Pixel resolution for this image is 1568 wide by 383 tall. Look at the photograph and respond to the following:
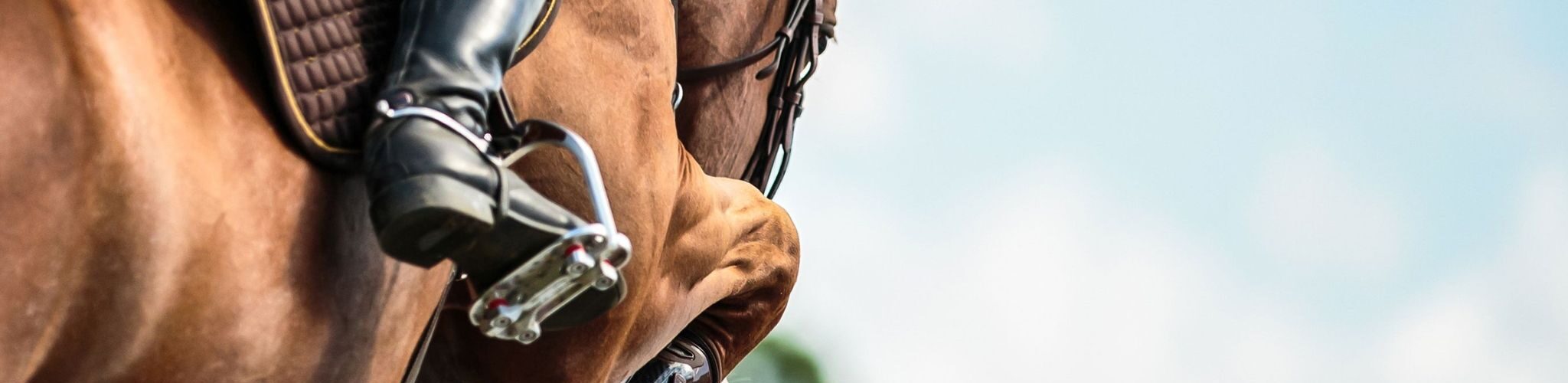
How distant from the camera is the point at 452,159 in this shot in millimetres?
1710

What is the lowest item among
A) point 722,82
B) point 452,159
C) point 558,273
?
point 722,82

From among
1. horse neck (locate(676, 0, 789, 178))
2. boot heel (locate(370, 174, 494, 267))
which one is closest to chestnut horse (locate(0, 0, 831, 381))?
boot heel (locate(370, 174, 494, 267))

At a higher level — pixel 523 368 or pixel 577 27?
pixel 577 27

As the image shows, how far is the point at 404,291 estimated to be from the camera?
1958mm

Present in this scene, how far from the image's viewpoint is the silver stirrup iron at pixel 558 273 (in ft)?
5.96

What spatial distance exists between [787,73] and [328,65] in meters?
1.70

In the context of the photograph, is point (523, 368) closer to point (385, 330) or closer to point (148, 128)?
point (385, 330)

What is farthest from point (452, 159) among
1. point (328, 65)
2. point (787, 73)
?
point (787, 73)

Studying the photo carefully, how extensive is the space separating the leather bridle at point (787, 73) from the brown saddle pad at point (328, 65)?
A: 4.78 feet

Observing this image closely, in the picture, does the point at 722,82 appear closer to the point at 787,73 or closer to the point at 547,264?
the point at 787,73

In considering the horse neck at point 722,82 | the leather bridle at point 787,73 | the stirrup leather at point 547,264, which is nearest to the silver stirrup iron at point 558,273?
the stirrup leather at point 547,264

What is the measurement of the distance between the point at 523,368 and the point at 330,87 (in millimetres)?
897

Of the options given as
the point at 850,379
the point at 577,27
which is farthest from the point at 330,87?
the point at 850,379

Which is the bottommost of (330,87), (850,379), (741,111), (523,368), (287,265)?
(850,379)
